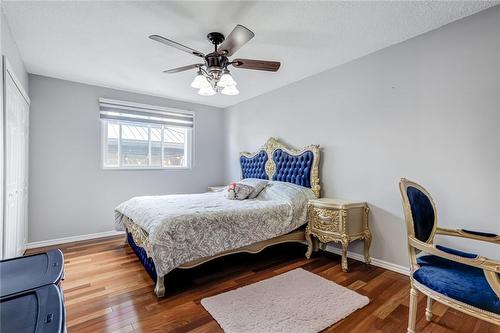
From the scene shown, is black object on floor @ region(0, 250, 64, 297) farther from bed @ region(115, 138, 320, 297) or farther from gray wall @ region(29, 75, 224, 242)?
gray wall @ region(29, 75, 224, 242)

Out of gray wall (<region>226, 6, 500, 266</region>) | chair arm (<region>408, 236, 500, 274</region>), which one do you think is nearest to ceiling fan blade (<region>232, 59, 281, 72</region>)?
gray wall (<region>226, 6, 500, 266</region>)

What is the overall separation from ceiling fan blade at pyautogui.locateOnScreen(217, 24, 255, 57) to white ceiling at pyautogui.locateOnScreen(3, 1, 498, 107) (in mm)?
286

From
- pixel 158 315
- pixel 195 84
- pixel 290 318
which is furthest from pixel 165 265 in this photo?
pixel 195 84

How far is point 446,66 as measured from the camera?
2.32 metres

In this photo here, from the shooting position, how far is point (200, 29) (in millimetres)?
2307

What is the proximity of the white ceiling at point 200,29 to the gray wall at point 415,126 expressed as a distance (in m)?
0.21

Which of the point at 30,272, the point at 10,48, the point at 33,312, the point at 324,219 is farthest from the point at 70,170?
the point at 324,219

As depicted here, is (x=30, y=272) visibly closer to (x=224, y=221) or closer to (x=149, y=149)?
(x=224, y=221)

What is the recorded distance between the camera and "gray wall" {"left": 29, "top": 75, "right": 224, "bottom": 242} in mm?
3535

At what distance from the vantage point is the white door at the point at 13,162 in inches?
A: 84.7

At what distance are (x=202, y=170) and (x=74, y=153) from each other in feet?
7.25

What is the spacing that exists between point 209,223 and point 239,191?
3.62ft

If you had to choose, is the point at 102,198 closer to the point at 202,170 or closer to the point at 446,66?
the point at 202,170

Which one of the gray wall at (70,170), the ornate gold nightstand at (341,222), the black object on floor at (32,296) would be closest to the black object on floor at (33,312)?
the black object on floor at (32,296)
